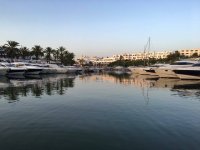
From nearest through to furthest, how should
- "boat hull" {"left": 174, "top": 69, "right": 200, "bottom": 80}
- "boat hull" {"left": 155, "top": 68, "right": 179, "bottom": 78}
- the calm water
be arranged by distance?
the calm water < "boat hull" {"left": 174, "top": 69, "right": 200, "bottom": 80} < "boat hull" {"left": 155, "top": 68, "right": 179, "bottom": 78}

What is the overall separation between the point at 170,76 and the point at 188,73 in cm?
858

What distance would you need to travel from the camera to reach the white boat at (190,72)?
A: 50.7 meters

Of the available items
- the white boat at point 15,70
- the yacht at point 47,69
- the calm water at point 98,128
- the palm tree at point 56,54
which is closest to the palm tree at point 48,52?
the palm tree at point 56,54

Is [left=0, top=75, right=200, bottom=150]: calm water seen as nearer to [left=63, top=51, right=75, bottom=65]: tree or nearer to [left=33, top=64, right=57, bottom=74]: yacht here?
[left=33, top=64, right=57, bottom=74]: yacht

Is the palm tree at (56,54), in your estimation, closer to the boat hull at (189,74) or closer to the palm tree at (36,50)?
the palm tree at (36,50)

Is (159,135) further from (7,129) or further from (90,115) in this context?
(7,129)

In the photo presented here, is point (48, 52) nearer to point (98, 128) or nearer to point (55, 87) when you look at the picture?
point (55, 87)

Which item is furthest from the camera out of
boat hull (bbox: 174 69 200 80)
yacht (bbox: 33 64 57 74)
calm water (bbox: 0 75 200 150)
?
yacht (bbox: 33 64 57 74)

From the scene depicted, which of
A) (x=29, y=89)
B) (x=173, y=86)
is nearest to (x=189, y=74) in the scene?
(x=173, y=86)

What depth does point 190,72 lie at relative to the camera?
51625 millimetres

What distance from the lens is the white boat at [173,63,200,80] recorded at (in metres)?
50.7

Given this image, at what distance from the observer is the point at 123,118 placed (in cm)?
1551

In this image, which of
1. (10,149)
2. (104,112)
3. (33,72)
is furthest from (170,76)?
(10,149)

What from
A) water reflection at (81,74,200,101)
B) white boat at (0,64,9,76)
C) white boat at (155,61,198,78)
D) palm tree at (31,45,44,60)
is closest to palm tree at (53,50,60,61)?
palm tree at (31,45,44,60)
